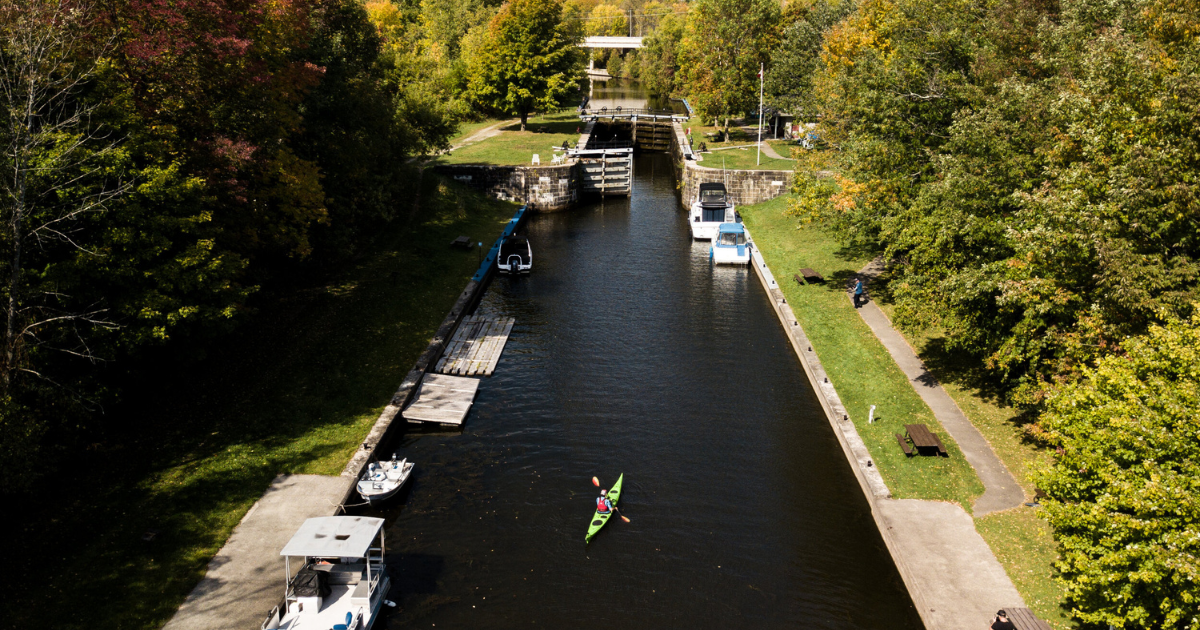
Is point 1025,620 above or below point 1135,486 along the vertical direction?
below

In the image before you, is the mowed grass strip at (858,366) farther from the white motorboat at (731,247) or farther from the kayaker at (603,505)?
the kayaker at (603,505)

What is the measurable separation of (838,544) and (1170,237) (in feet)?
39.5

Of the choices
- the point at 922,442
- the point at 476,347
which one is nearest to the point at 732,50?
the point at 476,347

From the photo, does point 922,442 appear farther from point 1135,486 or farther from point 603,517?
point 603,517

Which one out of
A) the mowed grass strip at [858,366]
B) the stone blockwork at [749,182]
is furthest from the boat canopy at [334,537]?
the stone blockwork at [749,182]

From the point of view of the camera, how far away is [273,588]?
19.0 meters

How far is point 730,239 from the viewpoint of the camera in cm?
4653

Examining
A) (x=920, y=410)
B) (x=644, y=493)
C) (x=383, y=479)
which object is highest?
(x=920, y=410)

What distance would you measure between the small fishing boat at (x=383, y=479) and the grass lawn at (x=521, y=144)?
4056 cm

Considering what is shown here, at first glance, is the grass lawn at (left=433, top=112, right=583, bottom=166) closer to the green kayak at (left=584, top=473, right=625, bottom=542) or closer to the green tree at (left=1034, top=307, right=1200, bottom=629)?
A: the green kayak at (left=584, top=473, right=625, bottom=542)

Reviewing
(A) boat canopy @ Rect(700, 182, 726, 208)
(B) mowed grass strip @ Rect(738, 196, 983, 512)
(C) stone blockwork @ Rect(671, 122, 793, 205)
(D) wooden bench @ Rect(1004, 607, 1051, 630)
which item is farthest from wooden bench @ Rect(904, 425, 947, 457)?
(C) stone blockwork @ Rect(671, 122, 793, 205)

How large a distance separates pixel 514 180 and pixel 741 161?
1940cm

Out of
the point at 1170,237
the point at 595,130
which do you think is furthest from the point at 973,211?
the point at 595,130

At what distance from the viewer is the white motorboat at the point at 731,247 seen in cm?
4622
